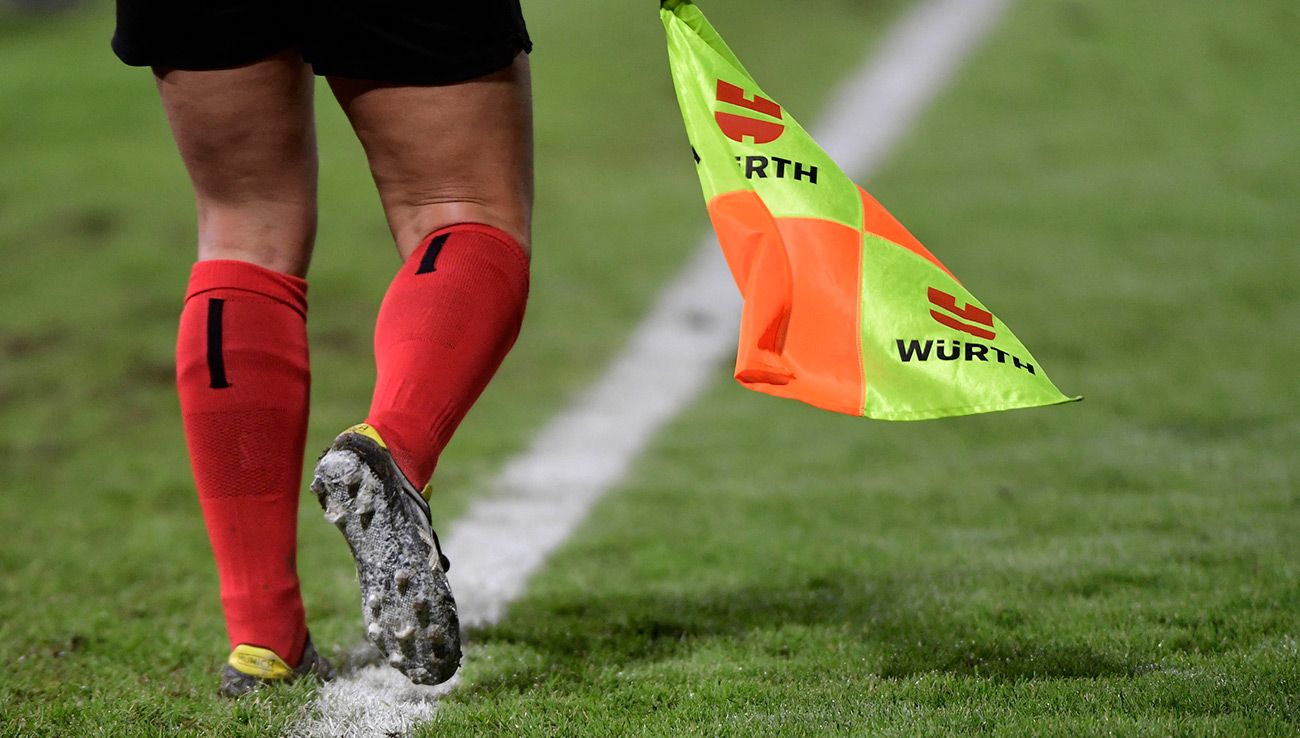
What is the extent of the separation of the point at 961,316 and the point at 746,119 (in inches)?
17.0

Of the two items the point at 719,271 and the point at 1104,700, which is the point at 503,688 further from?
the point at 719,271

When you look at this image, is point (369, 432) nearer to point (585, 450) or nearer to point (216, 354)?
point (216, 354)

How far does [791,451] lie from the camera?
4348mm

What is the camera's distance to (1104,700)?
1741 millimetres

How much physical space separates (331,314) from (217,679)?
4.11 metres

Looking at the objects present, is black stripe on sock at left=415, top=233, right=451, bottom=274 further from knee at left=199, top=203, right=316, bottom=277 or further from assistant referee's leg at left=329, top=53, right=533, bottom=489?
knee at left=199, top=203, right=316, bottom=277

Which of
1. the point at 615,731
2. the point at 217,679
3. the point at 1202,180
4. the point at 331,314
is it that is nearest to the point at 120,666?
the point at 217,679

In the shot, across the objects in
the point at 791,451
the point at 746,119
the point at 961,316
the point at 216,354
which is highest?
the point at 746,119

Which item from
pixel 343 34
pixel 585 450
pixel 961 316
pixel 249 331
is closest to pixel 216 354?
pixel 249 331

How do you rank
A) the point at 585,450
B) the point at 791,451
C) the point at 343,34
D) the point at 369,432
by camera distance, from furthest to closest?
the point at 585,450 < the point at 791,451 < the point at 343,34 < the point at 369,432

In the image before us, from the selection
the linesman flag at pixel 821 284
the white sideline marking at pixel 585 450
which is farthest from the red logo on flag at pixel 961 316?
Result: the white sideline marking at pixel 585 450

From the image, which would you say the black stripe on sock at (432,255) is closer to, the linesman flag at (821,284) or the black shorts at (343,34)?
the black shorts at (343,34)

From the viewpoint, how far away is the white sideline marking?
1966 mm

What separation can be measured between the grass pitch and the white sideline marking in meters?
0.09
